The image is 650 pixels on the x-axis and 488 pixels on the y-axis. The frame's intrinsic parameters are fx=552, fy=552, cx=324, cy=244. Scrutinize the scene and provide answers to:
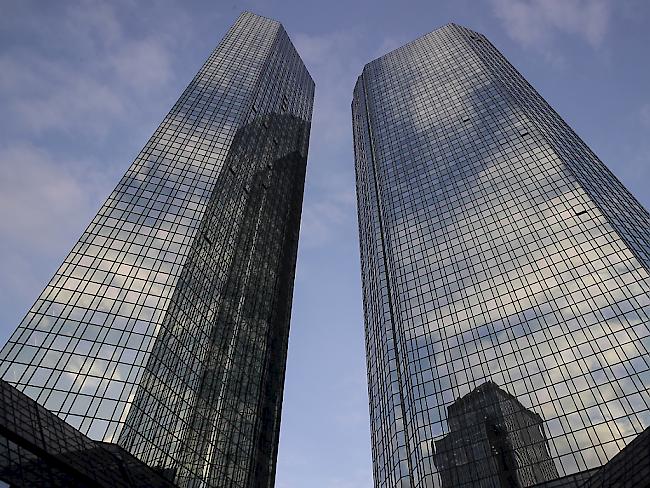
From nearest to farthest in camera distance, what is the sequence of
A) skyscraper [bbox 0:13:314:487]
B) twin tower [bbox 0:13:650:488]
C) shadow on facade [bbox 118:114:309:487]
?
1. twin tower [bbox 0:13:650:488]
2. skyscraper [bbox 0:13:314:487]
3. shadow on facade [bbox 118:114:309:487]

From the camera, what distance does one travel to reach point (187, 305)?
84250 mm

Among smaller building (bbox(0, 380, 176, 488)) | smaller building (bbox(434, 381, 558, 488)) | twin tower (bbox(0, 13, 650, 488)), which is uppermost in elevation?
twin tower (bbox(0, 13, 650, 488))

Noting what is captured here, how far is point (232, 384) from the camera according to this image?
303 ft

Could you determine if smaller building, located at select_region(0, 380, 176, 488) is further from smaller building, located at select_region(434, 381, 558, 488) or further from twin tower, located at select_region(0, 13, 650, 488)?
smaller building, located at select_region(434, 381, 558, 488)

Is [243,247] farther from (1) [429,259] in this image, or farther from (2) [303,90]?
(2) [303,90]

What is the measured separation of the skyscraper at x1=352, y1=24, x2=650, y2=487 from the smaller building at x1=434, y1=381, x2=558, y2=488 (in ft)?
3.24

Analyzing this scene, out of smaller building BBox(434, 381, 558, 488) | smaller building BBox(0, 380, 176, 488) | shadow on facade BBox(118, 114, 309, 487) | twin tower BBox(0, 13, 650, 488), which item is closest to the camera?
smaller building BBox(0, 380, 176, 488)

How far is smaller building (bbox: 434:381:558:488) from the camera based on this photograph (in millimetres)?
61938

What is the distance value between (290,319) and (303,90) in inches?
3371

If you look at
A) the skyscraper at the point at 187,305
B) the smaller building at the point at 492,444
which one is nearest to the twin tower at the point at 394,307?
the smaller building at the point at 492,444

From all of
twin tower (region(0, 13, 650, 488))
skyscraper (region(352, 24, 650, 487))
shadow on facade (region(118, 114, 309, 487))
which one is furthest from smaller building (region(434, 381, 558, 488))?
shadow on facade (region(118, 114, 309, 487))

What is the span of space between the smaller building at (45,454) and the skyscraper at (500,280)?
1461 inches

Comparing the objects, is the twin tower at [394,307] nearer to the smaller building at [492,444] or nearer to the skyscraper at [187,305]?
the smaller building at [492,444]

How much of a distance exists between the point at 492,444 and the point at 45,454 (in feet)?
159
